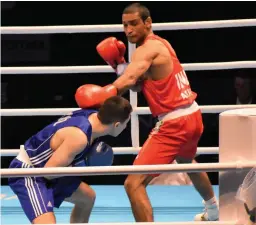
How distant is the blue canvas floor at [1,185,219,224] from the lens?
2723 mm

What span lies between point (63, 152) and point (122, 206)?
3.28 feet

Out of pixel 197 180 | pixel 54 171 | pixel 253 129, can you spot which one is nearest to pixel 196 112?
pixel 197 180

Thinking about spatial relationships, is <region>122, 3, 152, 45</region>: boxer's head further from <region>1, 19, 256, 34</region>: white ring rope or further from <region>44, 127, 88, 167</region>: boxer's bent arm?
<region>1, 19, 256, 34</region>: white ring rope

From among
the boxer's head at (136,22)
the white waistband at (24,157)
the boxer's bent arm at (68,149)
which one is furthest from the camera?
the boxer's head at (136,22)

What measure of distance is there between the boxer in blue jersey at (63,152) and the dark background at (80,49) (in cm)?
276

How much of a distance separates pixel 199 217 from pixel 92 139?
725 millimetres

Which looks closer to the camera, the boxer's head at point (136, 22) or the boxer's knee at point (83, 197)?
the boxer's knee at point (83, 197)

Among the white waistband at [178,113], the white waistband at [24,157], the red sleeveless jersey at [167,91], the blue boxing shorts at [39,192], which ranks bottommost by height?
the blue boxing shorts at [39,192]

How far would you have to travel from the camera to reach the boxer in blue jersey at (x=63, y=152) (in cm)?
202

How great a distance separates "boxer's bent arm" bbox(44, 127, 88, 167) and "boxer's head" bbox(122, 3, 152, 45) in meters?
0.58

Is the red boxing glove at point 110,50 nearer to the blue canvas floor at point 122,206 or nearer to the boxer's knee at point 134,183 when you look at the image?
the boxer's knee at point 134,183

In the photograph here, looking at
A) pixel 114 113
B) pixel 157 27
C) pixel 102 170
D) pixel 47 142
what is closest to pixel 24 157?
pixel 47 142

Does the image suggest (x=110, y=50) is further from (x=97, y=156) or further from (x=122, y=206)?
(x=122, y=206)

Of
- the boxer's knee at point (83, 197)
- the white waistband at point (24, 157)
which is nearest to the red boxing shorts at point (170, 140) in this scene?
the boxer's knee at point (83, 197)
